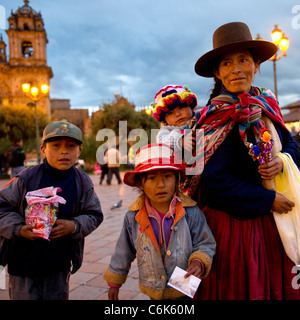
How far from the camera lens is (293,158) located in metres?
1.78

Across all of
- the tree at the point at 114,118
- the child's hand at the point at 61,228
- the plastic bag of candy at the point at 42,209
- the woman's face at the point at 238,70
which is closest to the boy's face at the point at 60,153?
the plastic bag of candy at the point at 42,209

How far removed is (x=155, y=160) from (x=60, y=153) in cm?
69

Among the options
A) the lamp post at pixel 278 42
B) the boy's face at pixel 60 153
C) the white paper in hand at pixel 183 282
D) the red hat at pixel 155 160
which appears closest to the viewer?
the white paper in hand at pixel 183 282

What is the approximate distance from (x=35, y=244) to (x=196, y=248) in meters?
1.08

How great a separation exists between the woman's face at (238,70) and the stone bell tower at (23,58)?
127ft

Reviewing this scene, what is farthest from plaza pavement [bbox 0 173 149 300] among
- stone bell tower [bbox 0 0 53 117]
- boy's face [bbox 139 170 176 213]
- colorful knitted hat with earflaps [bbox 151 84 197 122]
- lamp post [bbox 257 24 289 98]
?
stone bell tower [bbox 0 0 53 117]

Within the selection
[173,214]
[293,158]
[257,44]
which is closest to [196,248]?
[173,214]

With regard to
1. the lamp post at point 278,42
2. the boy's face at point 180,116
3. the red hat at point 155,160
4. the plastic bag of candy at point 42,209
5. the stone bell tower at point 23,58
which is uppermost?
the stone bell tower at point 23,58

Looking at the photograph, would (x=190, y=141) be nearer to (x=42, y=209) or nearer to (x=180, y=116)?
(x=180, y=116)

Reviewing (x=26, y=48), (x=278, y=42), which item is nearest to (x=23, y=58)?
(x=26, y=48)

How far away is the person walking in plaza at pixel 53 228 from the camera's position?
195 centimetres

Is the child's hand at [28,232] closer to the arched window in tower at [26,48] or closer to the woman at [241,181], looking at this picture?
the woman at [241,181]
